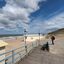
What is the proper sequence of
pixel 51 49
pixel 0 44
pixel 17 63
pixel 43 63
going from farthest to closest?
pixel 51 49 → pixel 0 44 → pixel 43 63 → pixel 17 63

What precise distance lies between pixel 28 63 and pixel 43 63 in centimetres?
120

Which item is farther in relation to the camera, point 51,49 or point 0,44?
point 51,49

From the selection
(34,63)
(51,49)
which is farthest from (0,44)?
(51,49)

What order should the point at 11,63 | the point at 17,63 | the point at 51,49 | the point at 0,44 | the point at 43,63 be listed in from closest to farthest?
1. the point at 11,63
2. the point at 17,63
3. the point at 43,63
4. the point at 0,44
5. the point at 51,49

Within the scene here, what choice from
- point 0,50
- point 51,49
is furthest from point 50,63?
point 51,49

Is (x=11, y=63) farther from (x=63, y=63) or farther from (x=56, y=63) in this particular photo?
(x=63, y=63)

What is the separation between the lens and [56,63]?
9500 mm

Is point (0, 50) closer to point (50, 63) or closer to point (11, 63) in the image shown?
point (11, 63)

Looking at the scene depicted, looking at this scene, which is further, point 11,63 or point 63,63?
point 63,63

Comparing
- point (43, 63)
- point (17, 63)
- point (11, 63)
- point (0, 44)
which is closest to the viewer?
point (11, 63)

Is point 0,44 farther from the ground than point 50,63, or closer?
farther from the ground

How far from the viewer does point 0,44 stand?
33.2ft

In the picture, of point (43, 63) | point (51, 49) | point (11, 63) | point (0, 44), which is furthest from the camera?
point (51, 49)

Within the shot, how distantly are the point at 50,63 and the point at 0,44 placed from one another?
14.4 ft
